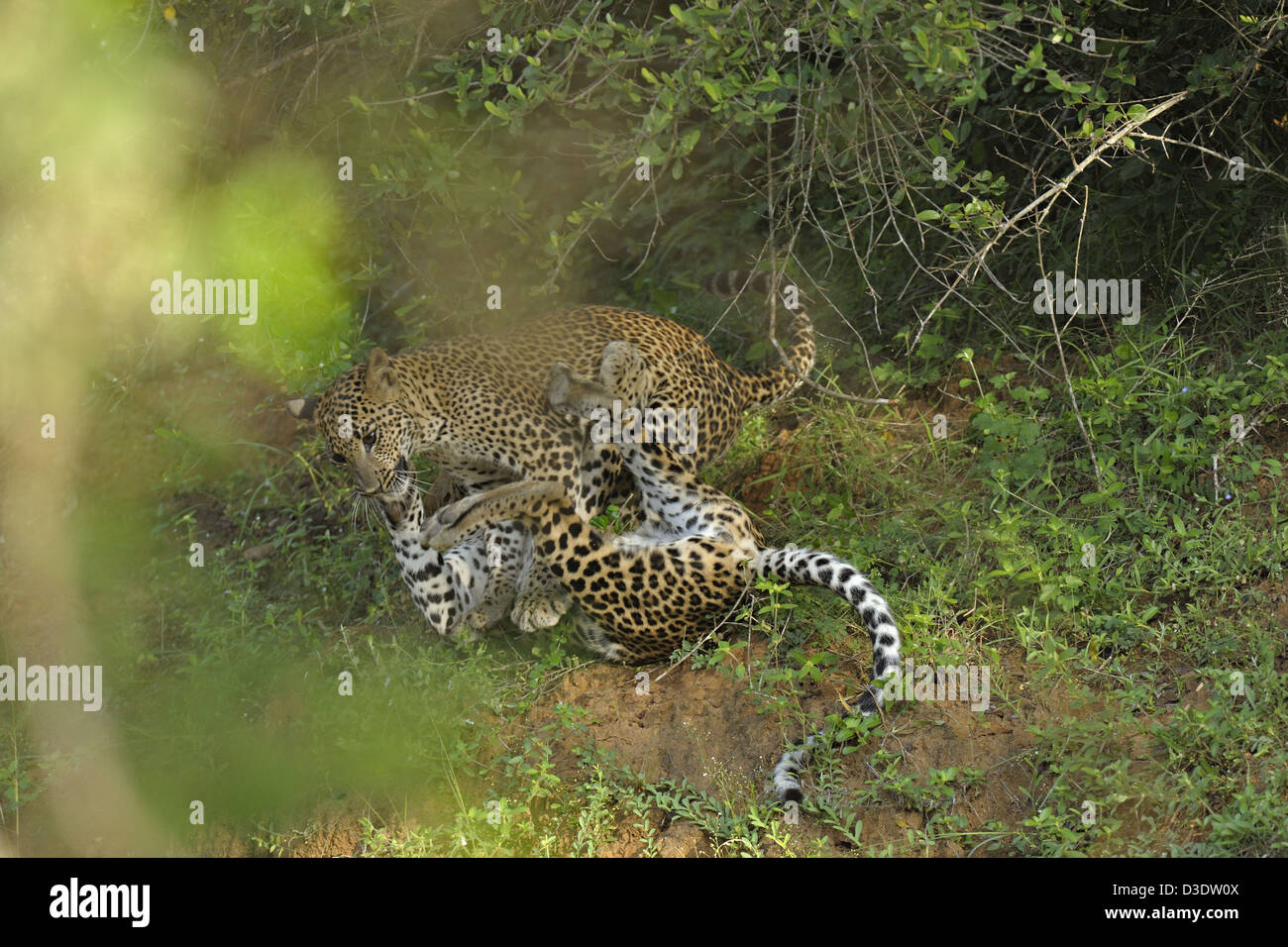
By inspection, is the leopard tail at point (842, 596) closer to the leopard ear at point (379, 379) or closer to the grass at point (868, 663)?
the grass at point (868, 663)

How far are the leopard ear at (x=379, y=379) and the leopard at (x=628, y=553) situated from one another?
540 mm

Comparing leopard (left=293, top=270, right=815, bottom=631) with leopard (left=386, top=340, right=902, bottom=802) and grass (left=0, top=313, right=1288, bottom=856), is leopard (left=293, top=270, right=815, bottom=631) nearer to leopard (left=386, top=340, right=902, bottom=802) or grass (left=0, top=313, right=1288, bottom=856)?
leopard (left=386, top=340, right=902, bottom=802)

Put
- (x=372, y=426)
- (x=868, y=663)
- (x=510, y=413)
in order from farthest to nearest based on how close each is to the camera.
Result: 1. (x=510, y=413)
2. (x=372, y=426)
3. (x=868, y=663)

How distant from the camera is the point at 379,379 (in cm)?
617

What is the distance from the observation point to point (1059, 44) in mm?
6395

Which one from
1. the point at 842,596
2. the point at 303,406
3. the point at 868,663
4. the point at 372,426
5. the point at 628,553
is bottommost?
the point at 868,663

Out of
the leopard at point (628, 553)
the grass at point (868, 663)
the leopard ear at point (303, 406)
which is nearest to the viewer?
the grass at point (868, 663)

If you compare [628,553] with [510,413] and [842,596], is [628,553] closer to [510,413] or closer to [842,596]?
[510,413]

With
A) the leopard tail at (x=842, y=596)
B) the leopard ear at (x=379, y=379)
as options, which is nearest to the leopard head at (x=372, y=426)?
the leopard ear at (x=379, y=379)

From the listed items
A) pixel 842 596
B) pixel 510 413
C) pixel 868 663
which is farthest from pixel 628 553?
pixel 868 663

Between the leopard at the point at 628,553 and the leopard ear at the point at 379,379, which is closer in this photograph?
the leopard at the point at 628,553

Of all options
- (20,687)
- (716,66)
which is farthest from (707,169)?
(20,687)

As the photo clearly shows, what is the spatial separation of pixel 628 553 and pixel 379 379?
148 cm

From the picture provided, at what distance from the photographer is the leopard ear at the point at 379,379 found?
242 inches
